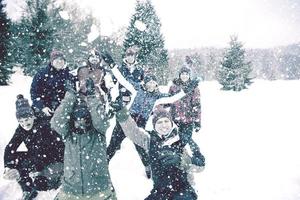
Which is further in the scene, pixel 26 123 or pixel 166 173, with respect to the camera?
pixel 26 123

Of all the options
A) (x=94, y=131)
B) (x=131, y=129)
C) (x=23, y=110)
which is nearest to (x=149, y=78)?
(x=23, y=110)

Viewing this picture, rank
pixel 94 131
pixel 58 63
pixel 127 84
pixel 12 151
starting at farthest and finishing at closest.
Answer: pixel 127 84
pixel 58 63
pixel 12 151
pixel 94 131

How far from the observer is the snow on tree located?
79.9 feet

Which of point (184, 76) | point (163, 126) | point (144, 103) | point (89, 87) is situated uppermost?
point (89, 87)

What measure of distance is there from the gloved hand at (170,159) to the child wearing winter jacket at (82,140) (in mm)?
663

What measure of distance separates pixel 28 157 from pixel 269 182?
14.8ft

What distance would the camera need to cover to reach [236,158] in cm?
828

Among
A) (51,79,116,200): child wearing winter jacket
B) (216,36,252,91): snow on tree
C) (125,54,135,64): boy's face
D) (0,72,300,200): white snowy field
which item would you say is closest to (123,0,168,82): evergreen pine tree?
(216,36,252,91): snow on tree

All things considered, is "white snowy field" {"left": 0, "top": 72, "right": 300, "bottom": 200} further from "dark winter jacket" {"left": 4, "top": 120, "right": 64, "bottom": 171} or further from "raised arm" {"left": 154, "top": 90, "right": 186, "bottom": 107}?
"raised arm" {"left": 154, "top": 90, "right": 186, "bottom": 107}

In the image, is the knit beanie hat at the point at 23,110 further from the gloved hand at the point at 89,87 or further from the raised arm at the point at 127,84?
the raised arm at the point at 127,84

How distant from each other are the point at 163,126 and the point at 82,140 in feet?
3.10

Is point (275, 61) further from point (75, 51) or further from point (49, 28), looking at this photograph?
point (49, 28)

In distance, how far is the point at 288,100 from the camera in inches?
707

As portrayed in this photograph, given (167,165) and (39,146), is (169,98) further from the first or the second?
(167,165)
